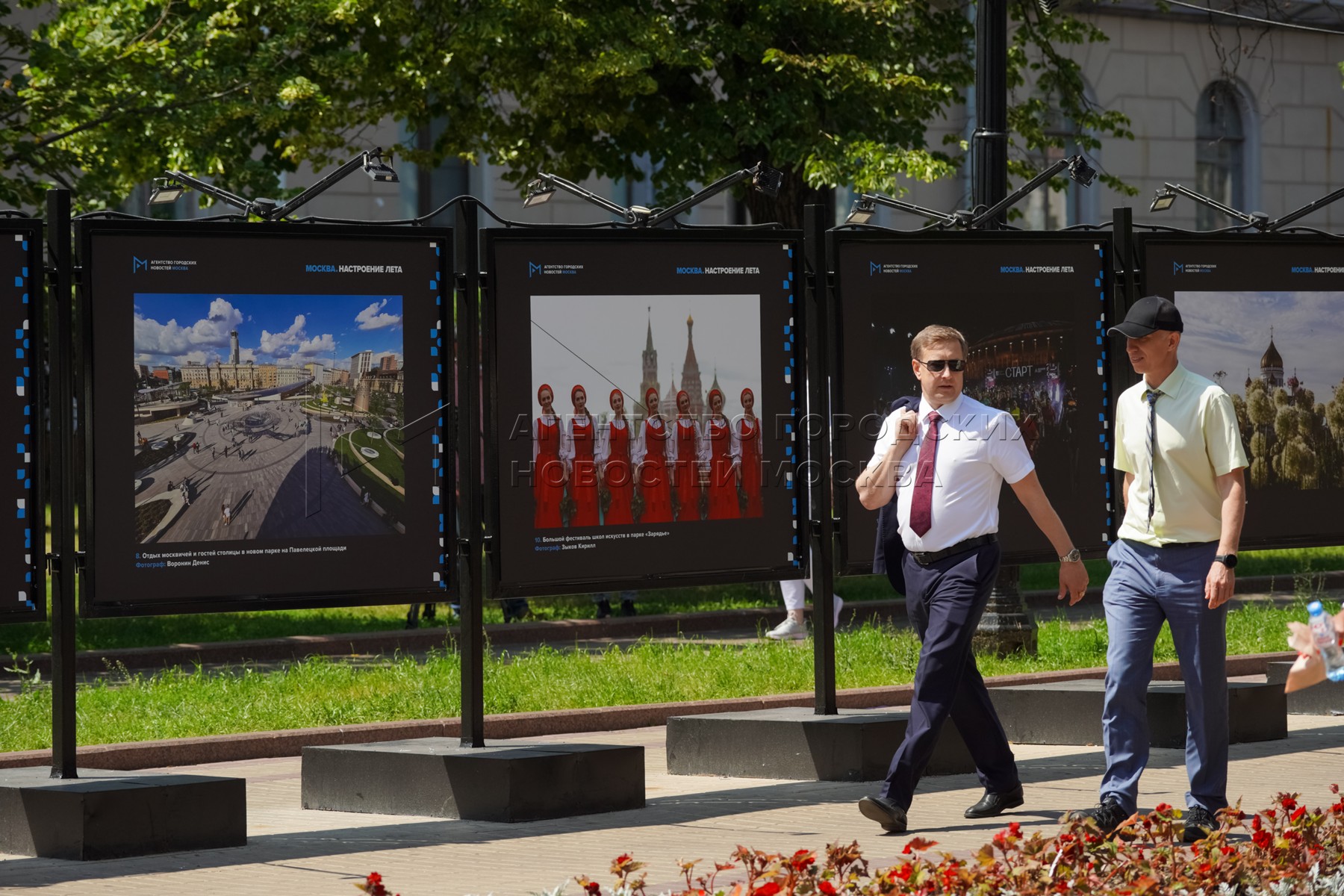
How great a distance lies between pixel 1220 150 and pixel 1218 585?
29.0 metres

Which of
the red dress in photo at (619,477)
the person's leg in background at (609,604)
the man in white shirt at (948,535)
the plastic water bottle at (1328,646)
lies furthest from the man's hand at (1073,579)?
the person's leg in background at (609,604)

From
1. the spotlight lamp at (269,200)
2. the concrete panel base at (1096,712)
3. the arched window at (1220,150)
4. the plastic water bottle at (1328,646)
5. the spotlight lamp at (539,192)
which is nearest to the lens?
the plastic water bottle at (1328,646)

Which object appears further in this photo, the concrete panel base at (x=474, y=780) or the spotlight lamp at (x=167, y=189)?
the spotlight lamp at (x=167, y=189)

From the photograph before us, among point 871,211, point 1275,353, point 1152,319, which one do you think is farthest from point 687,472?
point 1275,353

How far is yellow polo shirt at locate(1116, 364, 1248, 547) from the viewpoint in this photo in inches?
314

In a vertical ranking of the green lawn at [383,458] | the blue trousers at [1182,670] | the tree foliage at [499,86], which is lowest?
the blue trousers at [1182,670]

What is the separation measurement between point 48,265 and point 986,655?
7725mm

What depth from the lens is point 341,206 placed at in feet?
94.0

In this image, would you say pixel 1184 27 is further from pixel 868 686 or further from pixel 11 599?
pixel 11 599

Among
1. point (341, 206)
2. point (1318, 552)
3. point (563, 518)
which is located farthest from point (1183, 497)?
point (341, 206)

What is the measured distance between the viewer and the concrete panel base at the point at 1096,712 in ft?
35.9

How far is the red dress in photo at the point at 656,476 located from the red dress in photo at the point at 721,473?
0.21 meters

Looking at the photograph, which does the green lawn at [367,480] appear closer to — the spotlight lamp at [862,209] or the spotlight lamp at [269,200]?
the spotlight lamp at [269,200]

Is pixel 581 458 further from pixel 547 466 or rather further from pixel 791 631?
pixel 791 631
